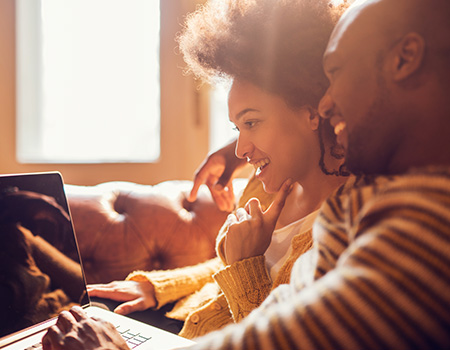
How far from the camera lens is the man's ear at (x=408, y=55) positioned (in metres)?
0.36

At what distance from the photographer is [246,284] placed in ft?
2.51

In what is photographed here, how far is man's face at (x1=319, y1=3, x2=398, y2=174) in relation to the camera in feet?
1.26

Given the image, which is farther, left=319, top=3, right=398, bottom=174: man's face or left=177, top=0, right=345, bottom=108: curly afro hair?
left=177, top=0, right=345, bottom=108: curly afro hair

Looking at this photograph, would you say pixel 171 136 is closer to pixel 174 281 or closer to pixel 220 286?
pixel 174 281

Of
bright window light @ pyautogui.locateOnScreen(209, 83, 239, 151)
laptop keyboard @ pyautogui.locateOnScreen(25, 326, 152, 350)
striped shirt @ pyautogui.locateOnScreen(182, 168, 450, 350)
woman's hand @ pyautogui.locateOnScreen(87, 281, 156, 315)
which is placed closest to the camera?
striped shirt @ pyautogui.locateOnScreen(182, 168, 450, 350)

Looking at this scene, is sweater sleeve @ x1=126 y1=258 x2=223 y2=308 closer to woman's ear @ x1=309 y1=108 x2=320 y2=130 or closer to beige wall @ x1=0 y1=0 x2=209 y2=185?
woman's ear @ x1=309 y1=108 x2=320 y2=130

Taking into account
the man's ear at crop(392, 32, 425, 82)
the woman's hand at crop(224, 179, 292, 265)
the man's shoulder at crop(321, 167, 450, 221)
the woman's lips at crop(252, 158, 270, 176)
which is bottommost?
the woman's hand at crop(224, 179, 292, 265)

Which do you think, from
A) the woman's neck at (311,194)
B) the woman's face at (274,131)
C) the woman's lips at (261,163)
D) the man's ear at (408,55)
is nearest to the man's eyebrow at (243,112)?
the woman's face at (274,131)

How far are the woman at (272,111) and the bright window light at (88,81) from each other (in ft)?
4.15

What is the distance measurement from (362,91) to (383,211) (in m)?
0.15

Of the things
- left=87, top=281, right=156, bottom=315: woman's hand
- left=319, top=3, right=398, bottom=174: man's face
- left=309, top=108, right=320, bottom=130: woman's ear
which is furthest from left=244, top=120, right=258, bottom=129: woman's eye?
left=87, top=281, right=156, bottom=315: woman's hand

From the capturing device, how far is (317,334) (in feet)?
0.95

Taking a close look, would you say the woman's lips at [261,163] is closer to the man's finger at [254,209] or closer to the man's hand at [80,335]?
the man's finger at [254,209]

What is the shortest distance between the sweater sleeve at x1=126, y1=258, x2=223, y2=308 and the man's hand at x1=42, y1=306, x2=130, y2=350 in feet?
1.68
